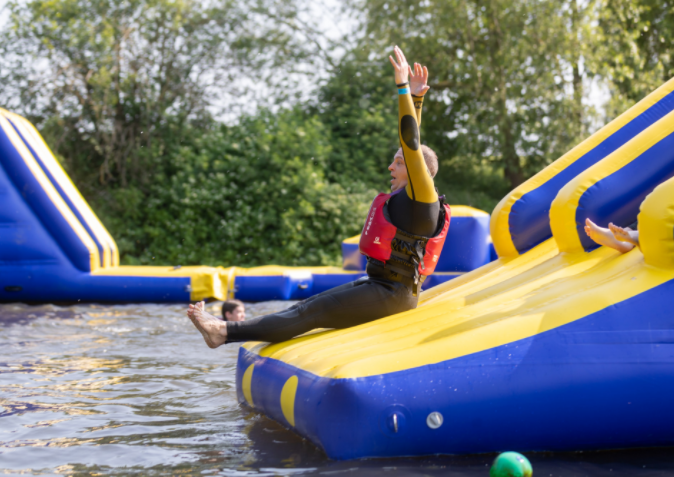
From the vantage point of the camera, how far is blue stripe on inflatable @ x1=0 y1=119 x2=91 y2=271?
18.7 ft

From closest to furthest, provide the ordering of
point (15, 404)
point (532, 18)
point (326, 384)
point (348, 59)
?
point (326, 384), point (15, 404), point (532, 18), point (348, 59)

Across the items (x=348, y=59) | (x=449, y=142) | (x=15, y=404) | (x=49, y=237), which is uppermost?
(x=348, y=59)

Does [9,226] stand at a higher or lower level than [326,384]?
higher

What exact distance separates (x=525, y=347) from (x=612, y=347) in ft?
0.83

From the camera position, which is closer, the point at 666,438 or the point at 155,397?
the point at 666,438

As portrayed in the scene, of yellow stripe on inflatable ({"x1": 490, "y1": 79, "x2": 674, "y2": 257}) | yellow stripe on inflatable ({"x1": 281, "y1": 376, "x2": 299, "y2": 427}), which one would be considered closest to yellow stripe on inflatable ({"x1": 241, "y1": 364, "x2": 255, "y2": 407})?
yellow stripe on inflatable ({"x1": 281, "y1": 376, "x2": 299, "y2": 427})

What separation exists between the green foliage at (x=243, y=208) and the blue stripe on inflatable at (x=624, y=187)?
21.2 ft

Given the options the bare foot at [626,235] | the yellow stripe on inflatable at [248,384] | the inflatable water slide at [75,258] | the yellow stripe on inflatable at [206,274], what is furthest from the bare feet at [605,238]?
the yellow stripe on inflatable at [206,274]

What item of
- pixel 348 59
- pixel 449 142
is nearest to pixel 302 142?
pixel 348 59

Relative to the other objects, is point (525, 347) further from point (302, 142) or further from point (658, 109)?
point (302, 142)

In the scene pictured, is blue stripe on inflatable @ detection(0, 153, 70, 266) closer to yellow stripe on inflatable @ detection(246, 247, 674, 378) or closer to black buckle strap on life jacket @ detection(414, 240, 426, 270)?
yellow stripe on inflatable @ detection(246, 247, 674, 378)

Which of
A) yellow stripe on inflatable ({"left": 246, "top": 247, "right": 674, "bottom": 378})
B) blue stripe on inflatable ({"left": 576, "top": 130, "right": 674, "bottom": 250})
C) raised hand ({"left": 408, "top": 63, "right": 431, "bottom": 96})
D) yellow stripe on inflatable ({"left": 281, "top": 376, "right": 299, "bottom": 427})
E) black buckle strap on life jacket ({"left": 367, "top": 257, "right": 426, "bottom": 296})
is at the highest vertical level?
raised hand ({"left": 408, "top": 63, "right": 431, "bottom": 96})

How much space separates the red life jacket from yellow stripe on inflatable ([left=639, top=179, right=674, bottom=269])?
622mm

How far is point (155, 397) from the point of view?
2.83 m
